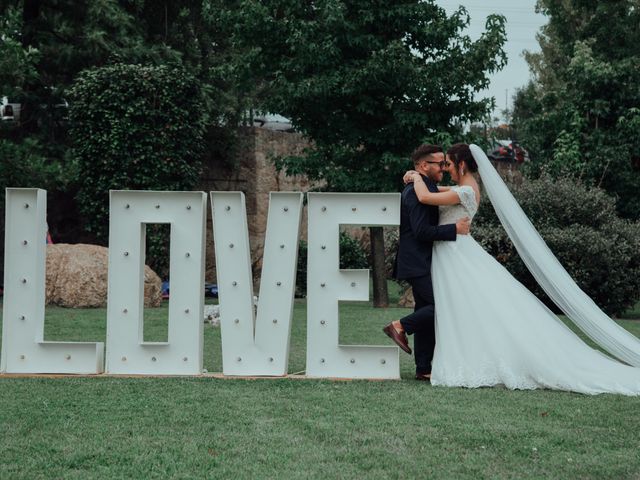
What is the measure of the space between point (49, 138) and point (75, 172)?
305cm

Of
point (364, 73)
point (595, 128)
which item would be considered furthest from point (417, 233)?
point (595, 128)

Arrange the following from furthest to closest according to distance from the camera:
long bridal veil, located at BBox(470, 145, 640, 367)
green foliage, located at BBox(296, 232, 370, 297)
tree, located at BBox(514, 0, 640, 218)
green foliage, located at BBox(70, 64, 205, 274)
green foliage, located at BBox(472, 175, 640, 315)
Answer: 1. tree, located at BBox(514, 0, 640, 218)
2. green foliage, located at BBox(296, 232, 370, 297)
3. green foliage, located at BBox(70, 64, 205, 274)
4. green foliage, located at BBox(472, 175, 640, 315)
5. long bridal veil, located at BBox(470, 145, 640, 367)

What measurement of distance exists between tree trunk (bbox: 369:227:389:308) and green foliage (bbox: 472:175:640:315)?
1920 mm

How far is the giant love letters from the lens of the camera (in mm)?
7793

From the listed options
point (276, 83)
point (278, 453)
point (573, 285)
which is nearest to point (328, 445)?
point (278, 453)

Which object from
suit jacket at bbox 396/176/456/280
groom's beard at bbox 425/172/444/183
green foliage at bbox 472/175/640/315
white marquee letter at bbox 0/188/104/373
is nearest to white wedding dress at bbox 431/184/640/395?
suit jacket at bbox 396/176/456/280

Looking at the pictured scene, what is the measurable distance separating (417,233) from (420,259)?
0.23 meters

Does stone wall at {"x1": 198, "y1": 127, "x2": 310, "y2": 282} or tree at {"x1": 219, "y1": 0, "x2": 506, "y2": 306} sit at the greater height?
tree at {"x1": 219, "y1": 0, "x2": 506, "y2": 306}

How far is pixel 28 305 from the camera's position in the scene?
25.8 ft

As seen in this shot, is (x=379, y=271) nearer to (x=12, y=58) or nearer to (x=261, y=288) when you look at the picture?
(x=12, y=58)

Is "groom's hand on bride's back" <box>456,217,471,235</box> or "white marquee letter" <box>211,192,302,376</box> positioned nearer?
"groom's hand on bride's back" <box>456,217,471,235</box>

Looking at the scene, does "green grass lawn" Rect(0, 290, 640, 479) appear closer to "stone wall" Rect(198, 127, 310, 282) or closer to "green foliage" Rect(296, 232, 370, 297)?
"green foliage" Rect(296, 232, 370, 297)

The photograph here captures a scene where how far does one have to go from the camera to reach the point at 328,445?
5254 mm

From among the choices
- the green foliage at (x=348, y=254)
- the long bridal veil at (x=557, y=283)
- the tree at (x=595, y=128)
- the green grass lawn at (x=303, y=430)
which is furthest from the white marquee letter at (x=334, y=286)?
the tree at (x=595, y=128)
